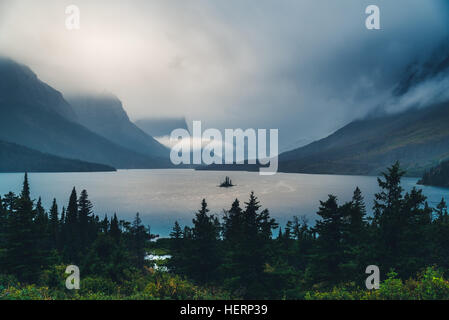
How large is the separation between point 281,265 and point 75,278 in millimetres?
14330

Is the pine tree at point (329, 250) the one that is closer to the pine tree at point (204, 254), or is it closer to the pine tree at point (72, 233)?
the pine tree at point (204, 254)

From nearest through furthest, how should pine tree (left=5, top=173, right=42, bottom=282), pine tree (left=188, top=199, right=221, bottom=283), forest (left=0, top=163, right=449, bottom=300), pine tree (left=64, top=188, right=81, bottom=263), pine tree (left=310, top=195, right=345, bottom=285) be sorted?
forest (left=0, top=163, right=449, bottom=300) → pine tree (left=5, top=173, right=42, bottom=282) → pine tree (left=310, top=195, right=345, bottom=285) → pine tree (left=188, top=199, right=221, bottom=283) → pine tree (left=64, top=188, right=81, bottom=263)

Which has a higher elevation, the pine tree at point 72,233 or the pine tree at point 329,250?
the pine tree at point 329,250

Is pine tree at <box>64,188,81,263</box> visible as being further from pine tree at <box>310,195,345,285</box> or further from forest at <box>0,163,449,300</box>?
pine tree at <box>310,195,345,285</box>

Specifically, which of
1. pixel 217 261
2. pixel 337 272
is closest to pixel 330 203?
pixel 337 272

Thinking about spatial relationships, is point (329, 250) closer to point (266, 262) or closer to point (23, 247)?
point (266, 262)

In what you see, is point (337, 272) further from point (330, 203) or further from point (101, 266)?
point (101, 266)

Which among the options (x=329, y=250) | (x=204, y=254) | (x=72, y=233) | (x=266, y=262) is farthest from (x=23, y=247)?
(x=72, y=233)

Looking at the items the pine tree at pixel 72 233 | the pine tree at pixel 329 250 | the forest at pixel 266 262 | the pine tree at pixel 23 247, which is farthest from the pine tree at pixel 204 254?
the pine tree at pixel 72 233

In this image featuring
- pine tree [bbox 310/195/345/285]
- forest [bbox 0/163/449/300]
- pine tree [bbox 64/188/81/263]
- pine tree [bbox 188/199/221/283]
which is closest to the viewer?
forest [bbox 0/163/449/300]

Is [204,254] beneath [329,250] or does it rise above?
beneath

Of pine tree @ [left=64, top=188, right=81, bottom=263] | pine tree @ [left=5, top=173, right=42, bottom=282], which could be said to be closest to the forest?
pine tree @ [left=5, top=173, right=42, bottom=282]

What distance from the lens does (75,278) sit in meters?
16.7

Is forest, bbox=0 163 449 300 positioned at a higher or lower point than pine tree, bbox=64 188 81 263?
higher
